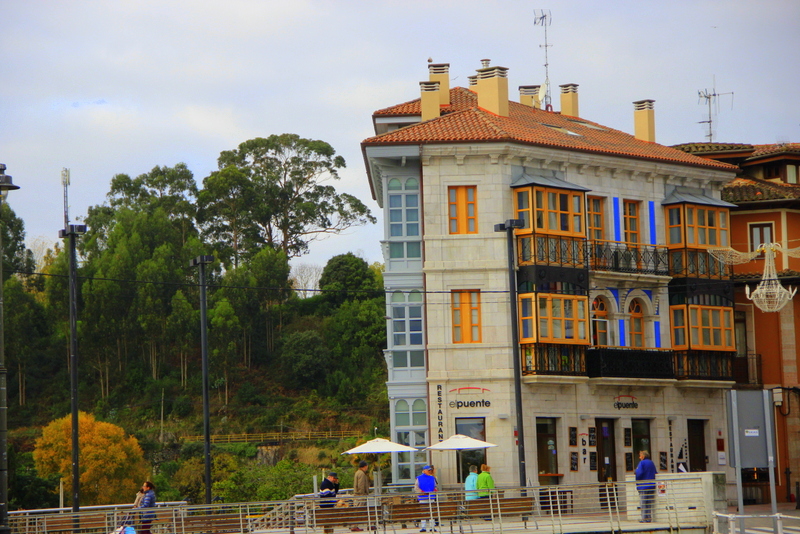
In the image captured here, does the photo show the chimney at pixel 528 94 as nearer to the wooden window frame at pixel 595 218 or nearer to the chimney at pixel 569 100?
the chimney at pixel 569 100

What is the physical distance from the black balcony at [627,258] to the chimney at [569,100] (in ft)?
28.0

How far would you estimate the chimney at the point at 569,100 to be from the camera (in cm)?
4520

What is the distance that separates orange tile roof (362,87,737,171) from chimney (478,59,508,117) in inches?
11.0

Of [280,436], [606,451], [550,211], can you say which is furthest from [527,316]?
[280,436]

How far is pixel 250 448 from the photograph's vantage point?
252 ft

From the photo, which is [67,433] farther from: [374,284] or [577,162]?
[577,162]

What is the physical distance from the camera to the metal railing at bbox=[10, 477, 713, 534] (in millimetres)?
22812

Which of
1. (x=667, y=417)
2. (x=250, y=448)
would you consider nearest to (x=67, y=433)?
(x=250, y=448)

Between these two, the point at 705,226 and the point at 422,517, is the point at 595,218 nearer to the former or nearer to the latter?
the point at 705,226

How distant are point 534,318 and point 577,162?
18.7 feet

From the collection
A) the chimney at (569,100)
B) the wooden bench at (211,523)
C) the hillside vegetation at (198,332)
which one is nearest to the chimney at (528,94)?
the chimney at (569,100)

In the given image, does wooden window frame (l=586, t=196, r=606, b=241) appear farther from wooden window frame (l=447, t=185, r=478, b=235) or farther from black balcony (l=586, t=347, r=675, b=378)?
wooden window frame (l=447, t=185, r=478, b=235)

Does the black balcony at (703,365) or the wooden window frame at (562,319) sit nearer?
the wooden window frame at (562,319)

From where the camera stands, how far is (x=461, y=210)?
3578 cm
